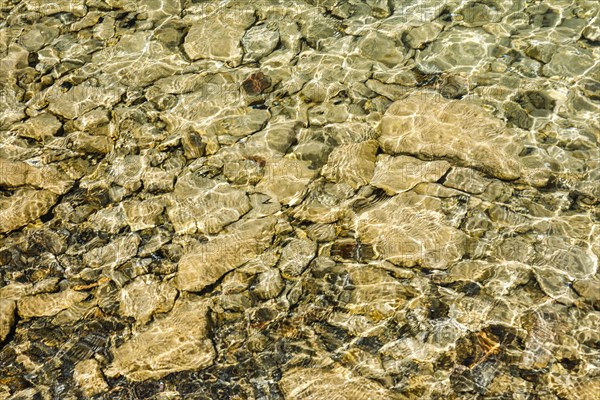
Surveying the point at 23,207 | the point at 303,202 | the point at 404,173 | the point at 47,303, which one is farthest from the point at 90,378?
the point at 404,173

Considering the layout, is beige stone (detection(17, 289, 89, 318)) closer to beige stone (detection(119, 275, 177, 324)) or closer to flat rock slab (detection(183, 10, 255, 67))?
beige stone (detection(119, 275, 177, 324))

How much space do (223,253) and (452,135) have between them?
112 inches

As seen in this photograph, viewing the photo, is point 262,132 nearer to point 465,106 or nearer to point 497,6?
point 465,106

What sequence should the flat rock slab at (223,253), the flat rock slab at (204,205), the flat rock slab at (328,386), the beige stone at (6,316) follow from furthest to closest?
the flat rock slab at (204,205) → the flat rock slab at (223,253) → the beige stone at (6,316) → the flat rock slab at (328,386)

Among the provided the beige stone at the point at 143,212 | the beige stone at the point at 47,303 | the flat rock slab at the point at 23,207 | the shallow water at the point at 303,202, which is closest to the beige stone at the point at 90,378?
the shallow water at the point at 303,202

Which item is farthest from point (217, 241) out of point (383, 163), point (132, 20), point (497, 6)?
point (497, 6)

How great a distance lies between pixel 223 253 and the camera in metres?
5.75

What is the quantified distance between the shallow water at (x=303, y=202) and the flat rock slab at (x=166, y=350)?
20 millimetres

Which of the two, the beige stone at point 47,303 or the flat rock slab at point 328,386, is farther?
the beige stone at point 47,303

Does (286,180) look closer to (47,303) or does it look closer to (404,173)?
(404,173)

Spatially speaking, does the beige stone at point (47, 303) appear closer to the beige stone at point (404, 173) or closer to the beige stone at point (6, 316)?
the beige stone at point (6, 316)

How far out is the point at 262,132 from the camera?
679cm

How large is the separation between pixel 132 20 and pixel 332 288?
540 cm

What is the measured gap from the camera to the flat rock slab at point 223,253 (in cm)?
564
